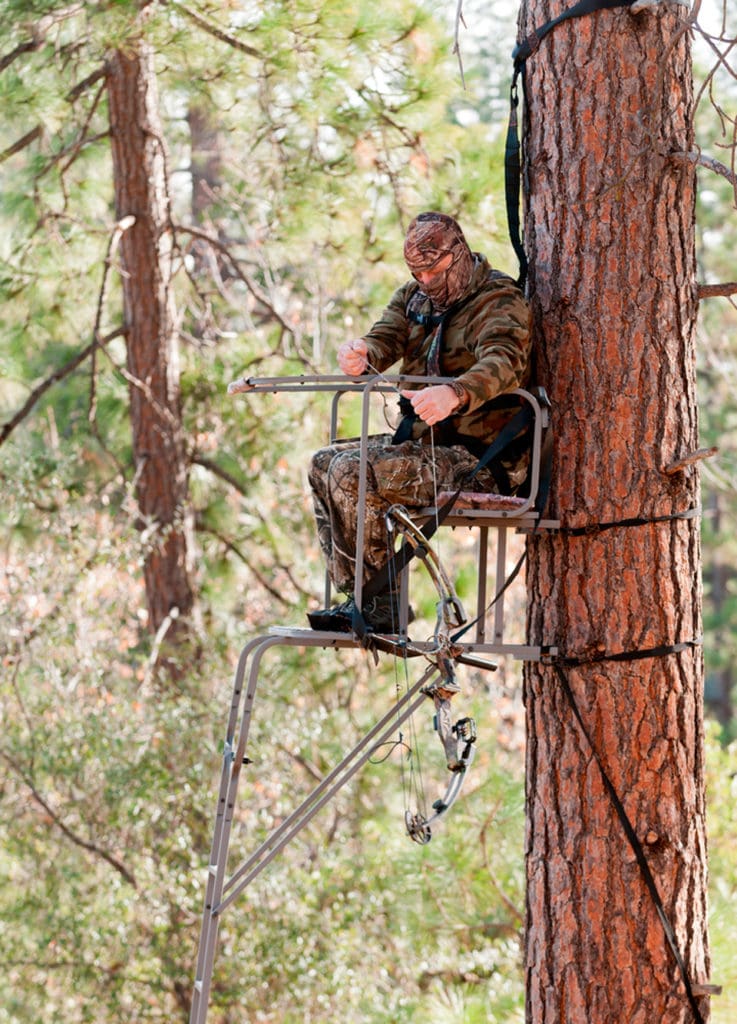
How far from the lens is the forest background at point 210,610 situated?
6035 mm

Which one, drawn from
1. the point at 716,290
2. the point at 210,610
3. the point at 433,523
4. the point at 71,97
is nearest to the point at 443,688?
the point at 433,523

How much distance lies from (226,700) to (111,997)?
5.07 feet

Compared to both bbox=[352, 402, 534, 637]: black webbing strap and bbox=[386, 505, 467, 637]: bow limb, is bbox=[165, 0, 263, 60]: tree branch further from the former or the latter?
bbox=[386, 505, 467, 637]: bow limb

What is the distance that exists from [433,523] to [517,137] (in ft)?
3.62

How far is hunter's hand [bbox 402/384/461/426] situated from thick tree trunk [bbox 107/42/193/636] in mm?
4086

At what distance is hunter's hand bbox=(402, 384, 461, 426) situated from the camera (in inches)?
110

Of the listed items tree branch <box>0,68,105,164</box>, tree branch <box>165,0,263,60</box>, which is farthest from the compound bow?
tree branch <box>0,68,105,164</box>

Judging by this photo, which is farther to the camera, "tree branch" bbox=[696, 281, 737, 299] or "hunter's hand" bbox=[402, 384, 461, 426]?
"tree branch" bbox=[696, 281, 737, 299]

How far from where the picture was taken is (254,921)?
639 cm

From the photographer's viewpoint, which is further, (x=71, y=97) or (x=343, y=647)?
(x=71, y=97)

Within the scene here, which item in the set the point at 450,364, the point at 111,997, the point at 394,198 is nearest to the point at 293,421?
the point at 394,198

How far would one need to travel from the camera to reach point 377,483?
304 cm

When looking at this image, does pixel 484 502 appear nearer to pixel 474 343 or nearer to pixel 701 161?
pixel 474 343

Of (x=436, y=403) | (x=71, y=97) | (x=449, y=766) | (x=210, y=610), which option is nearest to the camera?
(x=449, y=766)
